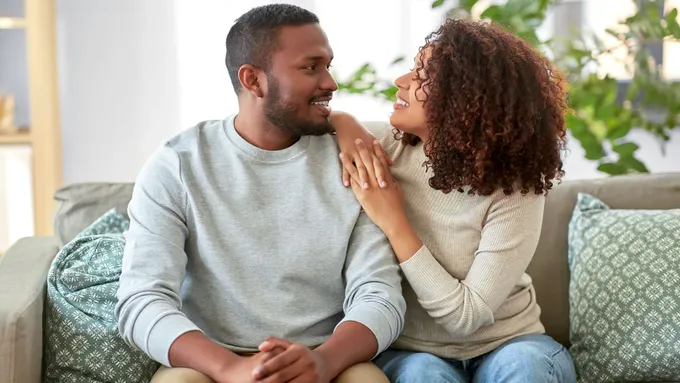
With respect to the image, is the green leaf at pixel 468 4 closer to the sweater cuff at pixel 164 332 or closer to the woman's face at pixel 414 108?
the woman's face at pixel 414 108

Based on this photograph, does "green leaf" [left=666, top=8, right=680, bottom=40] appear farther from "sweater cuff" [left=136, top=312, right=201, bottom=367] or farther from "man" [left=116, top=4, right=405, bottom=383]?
"sweater cuff" [left=136, top=312, right=201, bottom=367]

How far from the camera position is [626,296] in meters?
2.03

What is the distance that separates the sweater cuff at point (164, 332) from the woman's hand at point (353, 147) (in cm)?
43

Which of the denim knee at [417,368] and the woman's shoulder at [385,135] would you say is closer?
the denim knee at [417,368]

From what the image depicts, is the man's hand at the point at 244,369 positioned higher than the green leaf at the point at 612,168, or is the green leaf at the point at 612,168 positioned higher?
the green leaf at the point at 612,168

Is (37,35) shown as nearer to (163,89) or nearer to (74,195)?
(163,89)

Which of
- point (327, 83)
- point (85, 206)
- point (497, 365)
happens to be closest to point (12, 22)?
point (85, 206)

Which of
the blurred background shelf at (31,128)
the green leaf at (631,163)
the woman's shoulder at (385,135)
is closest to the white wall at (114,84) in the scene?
the blurred background shelf at (31,128)

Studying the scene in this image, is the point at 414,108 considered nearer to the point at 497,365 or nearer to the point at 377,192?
the point at 377,192

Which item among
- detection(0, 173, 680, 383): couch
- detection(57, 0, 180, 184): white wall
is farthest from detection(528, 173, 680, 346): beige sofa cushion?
detection(57, 0, 180, 184): white wall

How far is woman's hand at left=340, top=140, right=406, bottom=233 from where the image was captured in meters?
1.85

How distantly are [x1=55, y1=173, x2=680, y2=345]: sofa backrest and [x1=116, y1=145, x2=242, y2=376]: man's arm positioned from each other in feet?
1.34

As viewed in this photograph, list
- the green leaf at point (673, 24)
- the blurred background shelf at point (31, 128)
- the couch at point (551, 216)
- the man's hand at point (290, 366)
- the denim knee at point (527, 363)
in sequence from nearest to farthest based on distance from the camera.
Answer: the man's hand at point (290, 366), the denim knee at point (527, 363), the couch at point (551, 216), the green leaf at point (673, 24), the blurred background shelf at point (31, 128)

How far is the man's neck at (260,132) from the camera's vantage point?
6.32 ft
